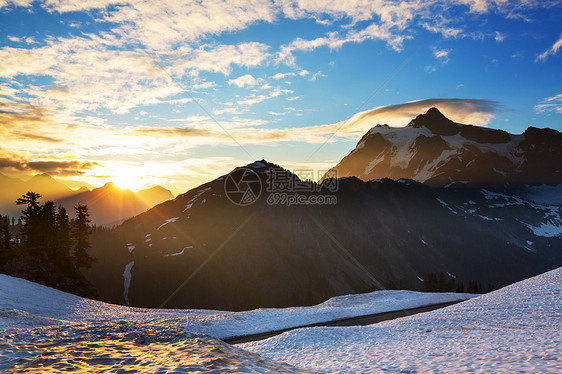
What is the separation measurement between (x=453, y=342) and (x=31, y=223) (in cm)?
6614

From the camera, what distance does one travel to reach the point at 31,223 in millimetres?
58031

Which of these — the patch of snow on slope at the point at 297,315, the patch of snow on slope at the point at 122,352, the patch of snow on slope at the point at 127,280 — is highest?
the patch of snow on slope at the point at 122,352

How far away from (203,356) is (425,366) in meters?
8.76

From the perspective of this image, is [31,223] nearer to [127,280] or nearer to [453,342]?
[453,342]

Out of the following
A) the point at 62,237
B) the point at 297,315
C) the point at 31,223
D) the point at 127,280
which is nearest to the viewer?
the point at 297,315

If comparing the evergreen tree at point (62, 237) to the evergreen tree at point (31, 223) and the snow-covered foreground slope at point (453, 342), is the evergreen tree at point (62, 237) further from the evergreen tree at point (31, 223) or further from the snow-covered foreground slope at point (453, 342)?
the snow-covered foreground slope at point (453, 342)

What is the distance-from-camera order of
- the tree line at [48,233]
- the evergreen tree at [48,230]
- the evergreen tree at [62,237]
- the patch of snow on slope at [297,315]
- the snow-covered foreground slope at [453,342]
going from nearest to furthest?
the snow-covered foreground slope at [453,342] → the patch of snow on slope at [297,315] → the tree line at [48,233] → the evergreen tree at [48,230] → the evergreen tree at [62,237]

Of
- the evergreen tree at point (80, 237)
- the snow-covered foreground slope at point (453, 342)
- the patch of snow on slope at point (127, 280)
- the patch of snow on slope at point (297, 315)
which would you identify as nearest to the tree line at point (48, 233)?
the evergreen tree at point (80, 237)

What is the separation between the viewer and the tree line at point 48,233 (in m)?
57.4

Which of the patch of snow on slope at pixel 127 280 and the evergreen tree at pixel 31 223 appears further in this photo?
the patch of snow on slope at pixel 127 280

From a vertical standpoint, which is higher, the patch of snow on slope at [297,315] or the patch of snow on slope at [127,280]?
the patch of snow on slope at [297,315]

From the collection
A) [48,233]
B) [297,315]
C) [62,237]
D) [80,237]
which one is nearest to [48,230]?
[48,233]

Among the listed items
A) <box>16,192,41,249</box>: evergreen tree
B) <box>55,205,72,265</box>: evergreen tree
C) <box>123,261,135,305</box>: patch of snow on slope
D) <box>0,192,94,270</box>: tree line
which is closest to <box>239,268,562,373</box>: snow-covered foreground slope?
<box>0,192,94,270</box>: tree line

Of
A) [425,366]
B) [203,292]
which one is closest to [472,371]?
[425,366]
